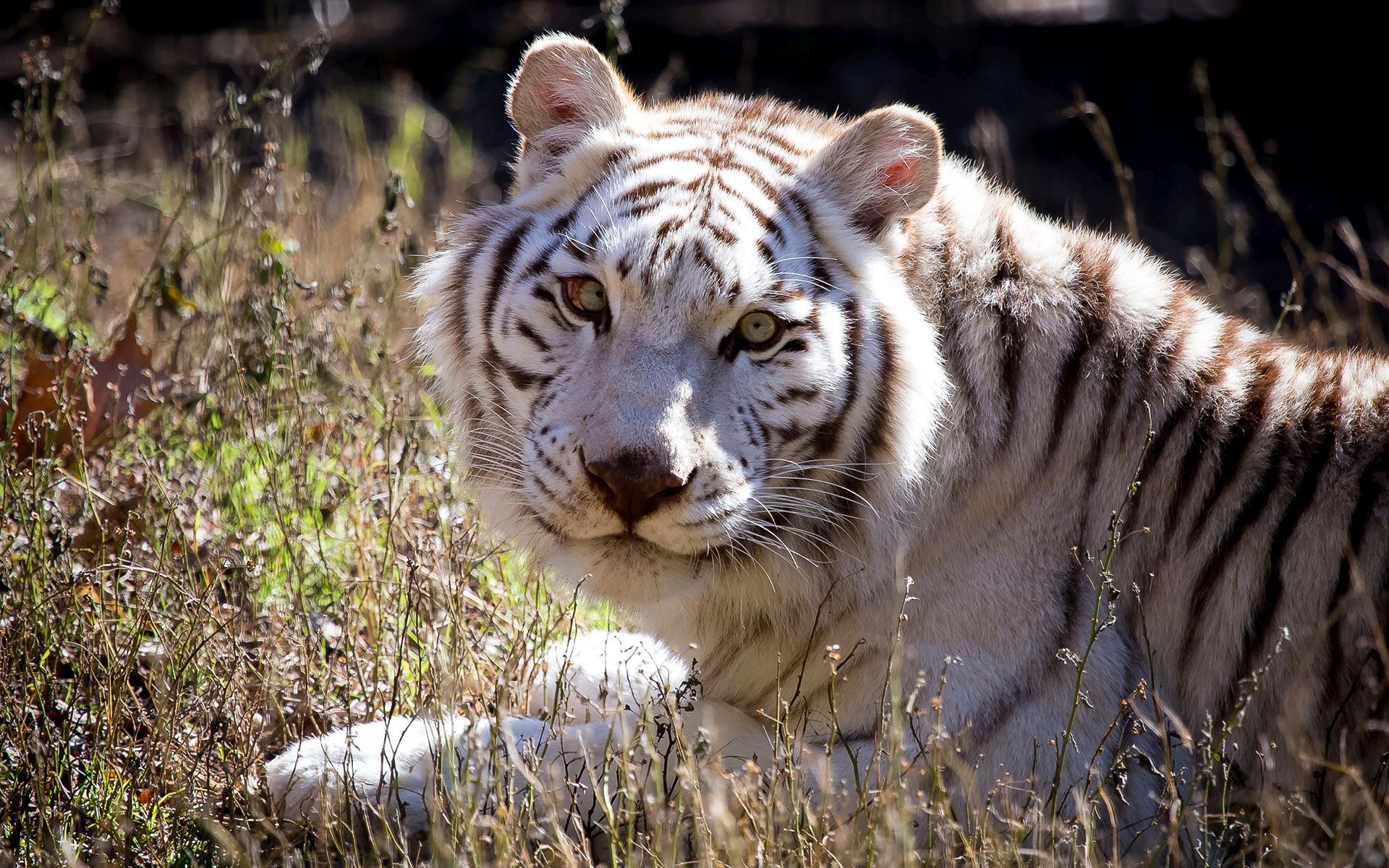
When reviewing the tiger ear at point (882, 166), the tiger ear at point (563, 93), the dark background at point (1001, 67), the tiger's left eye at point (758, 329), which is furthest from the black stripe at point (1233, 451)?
the dark background at point (1001, 67)

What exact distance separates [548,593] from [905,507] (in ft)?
3.16

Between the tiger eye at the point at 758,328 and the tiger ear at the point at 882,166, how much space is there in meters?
0.38

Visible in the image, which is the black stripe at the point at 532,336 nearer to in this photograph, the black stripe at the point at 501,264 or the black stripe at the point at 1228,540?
the black stripe at the point at 501,264

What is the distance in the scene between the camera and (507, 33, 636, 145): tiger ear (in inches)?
118

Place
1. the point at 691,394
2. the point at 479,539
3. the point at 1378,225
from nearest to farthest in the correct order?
the point at 691,394
the point at 479,539
the point at 1378,225

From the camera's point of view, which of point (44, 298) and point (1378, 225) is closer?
point (44, 298)

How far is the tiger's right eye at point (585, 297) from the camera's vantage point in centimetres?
279

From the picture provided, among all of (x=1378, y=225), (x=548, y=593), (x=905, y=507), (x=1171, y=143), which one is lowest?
(x=548, y=593)

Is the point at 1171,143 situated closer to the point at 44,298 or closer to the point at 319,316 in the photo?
the point at 319,316

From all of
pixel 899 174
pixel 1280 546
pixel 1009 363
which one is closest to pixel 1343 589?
pixel 1280 546

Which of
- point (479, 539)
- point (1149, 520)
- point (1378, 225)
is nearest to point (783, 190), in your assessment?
point (1149, 520)

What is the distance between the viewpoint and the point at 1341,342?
16.0 ft

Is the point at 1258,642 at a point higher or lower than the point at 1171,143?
lower

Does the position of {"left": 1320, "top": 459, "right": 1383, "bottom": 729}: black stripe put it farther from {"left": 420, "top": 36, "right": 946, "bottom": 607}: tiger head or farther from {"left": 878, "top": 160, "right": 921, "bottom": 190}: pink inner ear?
{"left": 878, "top": 160, "right": 921, "bottom": 190}: pink inner ear
